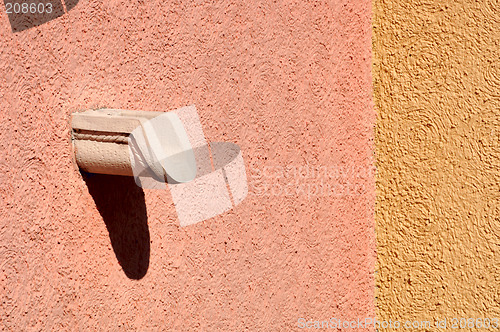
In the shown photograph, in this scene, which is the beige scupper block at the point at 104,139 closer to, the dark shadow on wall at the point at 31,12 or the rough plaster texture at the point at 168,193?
the rough plaster texture at the point at 168,193

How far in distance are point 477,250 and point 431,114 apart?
0.89 metres

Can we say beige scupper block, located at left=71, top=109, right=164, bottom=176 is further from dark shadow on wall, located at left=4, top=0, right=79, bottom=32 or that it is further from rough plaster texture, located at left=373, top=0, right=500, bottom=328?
rough plaster texture, located at left=373, top=0, right=500, bottom=328

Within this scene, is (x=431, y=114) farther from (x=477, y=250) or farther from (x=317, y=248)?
(x=317, y=248)

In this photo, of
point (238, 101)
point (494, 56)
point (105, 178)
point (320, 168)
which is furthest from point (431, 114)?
point (105, 178)

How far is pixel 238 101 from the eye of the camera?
267 centimetres

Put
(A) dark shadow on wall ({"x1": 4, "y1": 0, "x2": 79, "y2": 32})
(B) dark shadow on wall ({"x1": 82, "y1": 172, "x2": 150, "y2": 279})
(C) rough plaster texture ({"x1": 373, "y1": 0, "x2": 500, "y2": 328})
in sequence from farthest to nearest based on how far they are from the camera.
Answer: (C) rough plaster texture ({"x1": 373, "y1": 0, "x2": 500, "y2": 328}) < (B) dark shadow on wall ({"x1": 82, "y1": 172, "x2": 150, "y2": 279}) < (A) dark shadow on wall ({"x1": 4, "y1": 0, "x2": 79, "y2": 32})

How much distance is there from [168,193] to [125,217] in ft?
0.88

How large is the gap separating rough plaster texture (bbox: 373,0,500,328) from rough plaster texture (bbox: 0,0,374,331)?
15 cm

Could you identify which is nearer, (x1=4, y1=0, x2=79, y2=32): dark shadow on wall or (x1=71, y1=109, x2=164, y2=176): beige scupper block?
(x1=4, y1=0, x2=79, y2=32): dark shadow on wall

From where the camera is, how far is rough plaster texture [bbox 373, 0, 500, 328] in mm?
3562

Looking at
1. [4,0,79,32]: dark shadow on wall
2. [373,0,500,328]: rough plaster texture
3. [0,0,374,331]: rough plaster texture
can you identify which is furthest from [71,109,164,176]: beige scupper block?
[373,0,500,328]: rough plaster texture

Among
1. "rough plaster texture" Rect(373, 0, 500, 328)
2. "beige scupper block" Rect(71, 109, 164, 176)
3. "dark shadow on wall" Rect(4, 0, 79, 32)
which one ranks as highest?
"dark shadow on wall" Rect(4, 0, 79, 32)

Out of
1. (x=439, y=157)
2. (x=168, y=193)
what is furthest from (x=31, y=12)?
(x=439, y=157)

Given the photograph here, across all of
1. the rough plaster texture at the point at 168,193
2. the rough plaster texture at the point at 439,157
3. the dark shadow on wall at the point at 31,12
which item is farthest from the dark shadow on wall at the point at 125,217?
the rough plaster texture at the point at 439,157
